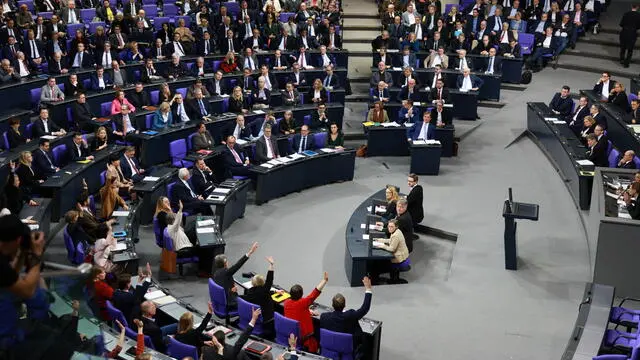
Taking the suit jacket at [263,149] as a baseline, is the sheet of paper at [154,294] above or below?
below

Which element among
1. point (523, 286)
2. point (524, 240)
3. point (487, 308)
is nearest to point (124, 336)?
point (487, 308)

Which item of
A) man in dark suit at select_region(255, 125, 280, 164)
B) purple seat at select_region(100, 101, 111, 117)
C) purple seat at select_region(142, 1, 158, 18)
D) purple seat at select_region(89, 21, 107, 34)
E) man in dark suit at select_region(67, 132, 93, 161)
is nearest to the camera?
man in dark suit at select_region(67, 132, 93, 161)

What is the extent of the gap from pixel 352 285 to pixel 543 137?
298 inches

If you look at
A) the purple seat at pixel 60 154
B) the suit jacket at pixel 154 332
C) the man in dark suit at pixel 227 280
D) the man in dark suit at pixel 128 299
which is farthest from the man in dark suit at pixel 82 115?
the suit jacket at pixel 154 332

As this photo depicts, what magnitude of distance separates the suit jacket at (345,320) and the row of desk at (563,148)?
21.9 feet

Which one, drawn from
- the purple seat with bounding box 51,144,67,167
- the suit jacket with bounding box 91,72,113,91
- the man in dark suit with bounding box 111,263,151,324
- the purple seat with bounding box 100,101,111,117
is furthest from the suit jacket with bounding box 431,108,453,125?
the man in dark suit with bounding box 111,263,151,324

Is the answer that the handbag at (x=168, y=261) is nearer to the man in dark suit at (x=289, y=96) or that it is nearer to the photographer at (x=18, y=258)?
the man in dark suit at (x=289, y=96)

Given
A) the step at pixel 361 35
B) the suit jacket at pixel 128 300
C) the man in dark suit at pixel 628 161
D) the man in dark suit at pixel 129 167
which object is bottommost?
the suit jacket at pixel 128 300

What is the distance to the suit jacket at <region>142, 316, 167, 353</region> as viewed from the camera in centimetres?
980

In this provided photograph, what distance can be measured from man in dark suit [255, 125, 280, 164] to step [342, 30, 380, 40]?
930 centimetres

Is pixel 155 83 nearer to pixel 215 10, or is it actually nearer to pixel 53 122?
pixel 53 122

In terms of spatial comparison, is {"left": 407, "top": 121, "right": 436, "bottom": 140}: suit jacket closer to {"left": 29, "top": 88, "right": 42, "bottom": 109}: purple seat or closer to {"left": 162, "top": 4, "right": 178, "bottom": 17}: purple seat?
{"left": 29, "top": 88, "right": 42, "bottom": 109}: purple seat

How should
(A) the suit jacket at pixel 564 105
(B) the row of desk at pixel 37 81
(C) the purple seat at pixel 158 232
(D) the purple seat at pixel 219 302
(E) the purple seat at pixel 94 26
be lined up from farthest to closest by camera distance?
(E) the purple seat at pixel 94 26, (A) the suit jacket at pixel 564 105, (B) the row of desk at pixel 37 81, (C) the purple seat at pixel 158 232, (D) the purple seat at pixel 219 302

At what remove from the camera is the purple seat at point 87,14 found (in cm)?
2195
